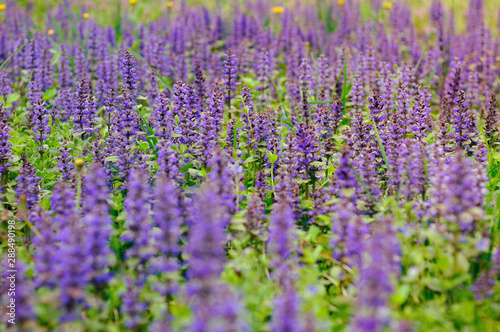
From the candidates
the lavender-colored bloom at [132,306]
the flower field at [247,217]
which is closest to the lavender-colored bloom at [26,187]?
the flower field at [247,217]

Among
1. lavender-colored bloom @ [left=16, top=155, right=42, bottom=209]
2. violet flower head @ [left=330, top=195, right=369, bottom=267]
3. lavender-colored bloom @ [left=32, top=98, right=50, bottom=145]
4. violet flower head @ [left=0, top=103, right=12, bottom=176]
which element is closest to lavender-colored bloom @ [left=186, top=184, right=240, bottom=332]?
violet flower head @ [left=330, top=195, right=369, bottom=267]

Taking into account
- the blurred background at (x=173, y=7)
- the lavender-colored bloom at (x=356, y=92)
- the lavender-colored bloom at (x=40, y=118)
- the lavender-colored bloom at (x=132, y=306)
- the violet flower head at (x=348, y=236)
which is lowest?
the lavender-colored bloom at (x=132, y=306)

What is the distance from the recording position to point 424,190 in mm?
5043

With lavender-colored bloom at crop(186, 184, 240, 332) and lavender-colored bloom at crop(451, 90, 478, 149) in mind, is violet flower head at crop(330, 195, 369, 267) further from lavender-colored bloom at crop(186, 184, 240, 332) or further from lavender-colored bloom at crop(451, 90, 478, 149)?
lavender-colored bloom at crop(451, 90, 478, 149)

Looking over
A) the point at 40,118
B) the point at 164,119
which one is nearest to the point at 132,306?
the point at 164,119

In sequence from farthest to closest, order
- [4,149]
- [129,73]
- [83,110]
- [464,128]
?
[129,73] → [83,110] → [464,128] → [4,149]

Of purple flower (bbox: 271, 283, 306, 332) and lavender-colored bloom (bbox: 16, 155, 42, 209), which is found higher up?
lavender-colored bloom (bbox: 16, 155, 42, 209)

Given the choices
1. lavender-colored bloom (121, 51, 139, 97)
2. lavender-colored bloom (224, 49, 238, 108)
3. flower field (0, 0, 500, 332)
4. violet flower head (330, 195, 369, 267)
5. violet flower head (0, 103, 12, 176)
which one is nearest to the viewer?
flower field (0, 0, 500, 332)

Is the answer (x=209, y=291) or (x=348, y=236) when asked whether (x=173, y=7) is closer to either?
(x=348, y=236)

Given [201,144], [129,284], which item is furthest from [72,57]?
[129,284]

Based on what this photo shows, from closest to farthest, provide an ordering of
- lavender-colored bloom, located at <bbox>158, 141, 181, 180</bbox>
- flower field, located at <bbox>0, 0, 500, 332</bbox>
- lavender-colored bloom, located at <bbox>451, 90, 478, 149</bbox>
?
flower field, located at <bbox>0, 0, 500, 332</bbox> < lavender-colored bloom, located at <bbox>158, 141, 181, 180</bbox> < lavender-colored bloom, located at <bbox>451, 90, 478, 149</bbox>

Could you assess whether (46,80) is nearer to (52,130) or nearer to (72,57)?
(72,57)

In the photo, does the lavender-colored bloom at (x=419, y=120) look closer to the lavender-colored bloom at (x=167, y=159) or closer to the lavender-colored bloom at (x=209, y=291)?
the lavender-colored bloom at (x=167, y=159)

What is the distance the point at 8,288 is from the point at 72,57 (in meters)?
7.02
